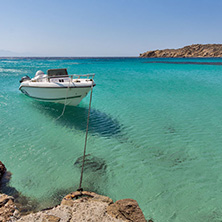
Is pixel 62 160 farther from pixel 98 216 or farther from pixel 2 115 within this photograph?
pixel 2 115

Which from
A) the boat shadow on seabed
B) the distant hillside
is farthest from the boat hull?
the distant hillside

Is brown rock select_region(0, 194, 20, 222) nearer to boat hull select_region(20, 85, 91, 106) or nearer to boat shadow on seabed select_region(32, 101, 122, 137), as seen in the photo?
boat shadow on seabed select_region(32, 101, 122, 137)

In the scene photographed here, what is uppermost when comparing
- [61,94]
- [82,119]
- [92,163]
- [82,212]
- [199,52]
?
[199,52]

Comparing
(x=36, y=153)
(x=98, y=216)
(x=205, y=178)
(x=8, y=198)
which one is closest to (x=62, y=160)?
(x=36, y=153)

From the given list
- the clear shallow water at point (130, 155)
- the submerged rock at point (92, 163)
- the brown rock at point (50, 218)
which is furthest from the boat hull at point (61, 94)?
the brown rock at point (50, 218)

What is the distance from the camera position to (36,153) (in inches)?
285

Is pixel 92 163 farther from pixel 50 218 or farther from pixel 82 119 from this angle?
pixel 82 119

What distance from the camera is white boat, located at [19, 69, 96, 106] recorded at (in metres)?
11.7

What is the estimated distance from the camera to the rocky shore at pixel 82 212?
148 inches

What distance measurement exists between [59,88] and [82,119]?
2979 mm

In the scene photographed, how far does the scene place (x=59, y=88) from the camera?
480 inches

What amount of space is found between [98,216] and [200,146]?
222 inches

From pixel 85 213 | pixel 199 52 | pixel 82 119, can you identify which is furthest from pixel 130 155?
pixel 199 52

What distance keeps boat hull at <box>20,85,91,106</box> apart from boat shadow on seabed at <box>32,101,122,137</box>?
0.55m
